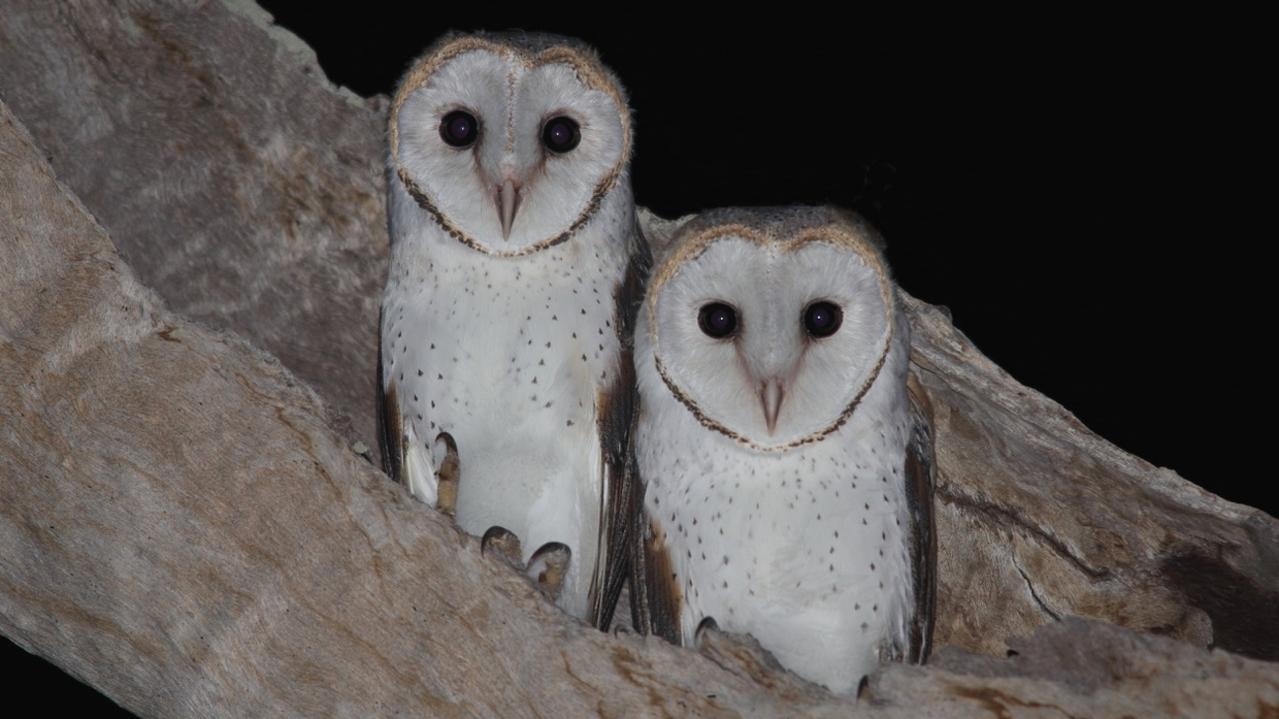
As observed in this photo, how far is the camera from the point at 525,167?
1.95m

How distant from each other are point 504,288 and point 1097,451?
90cm

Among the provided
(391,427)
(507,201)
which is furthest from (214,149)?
(507,201)

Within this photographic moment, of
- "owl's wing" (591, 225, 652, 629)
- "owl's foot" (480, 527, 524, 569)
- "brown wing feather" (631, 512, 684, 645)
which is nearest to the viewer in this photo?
"owl's foot" (480, 527, 524, 569)

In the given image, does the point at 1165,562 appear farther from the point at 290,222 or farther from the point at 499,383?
the point at 290,222

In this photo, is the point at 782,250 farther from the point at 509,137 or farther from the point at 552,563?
the point at 552,563

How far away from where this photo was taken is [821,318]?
5.94ft

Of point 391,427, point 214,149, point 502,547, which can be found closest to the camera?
point 502,547

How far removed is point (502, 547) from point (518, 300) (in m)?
0.47

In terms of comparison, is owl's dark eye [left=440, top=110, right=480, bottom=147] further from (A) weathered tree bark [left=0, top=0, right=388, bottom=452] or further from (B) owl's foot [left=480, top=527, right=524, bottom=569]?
(B) owl's foot [left=480, top=527, right=524, bottom=569]

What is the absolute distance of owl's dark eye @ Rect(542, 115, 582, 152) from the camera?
1.97m

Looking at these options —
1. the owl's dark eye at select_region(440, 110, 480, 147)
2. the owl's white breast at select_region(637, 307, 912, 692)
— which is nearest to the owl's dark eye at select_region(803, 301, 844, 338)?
the owl's white breast at select_region(637, 307, 912, 692)

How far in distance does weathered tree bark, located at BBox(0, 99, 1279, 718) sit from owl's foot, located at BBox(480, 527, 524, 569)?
0.03 m

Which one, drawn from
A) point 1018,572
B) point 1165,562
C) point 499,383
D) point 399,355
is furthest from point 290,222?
point 1165,562

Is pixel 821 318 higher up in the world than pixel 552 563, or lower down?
higher up
